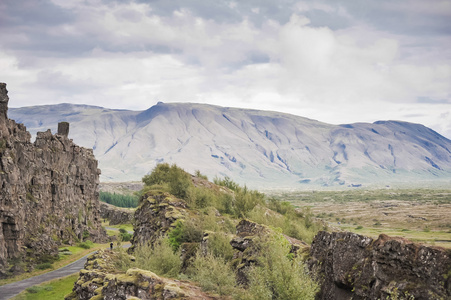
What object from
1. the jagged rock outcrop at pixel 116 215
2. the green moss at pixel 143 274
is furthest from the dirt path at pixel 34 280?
the jagged rock outcrop at pixel 116 215

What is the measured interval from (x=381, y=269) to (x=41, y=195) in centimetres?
8401

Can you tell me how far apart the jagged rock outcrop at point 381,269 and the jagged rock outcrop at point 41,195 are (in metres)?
63.2

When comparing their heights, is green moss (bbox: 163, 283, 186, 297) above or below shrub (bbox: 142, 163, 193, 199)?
below

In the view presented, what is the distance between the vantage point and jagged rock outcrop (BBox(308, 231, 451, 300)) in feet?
47.6

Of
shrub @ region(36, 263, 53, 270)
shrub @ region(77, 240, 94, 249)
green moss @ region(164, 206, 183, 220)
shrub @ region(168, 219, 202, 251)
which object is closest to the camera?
shrub @ region(168, 219, 202, 251)

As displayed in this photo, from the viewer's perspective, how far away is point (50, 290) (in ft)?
195

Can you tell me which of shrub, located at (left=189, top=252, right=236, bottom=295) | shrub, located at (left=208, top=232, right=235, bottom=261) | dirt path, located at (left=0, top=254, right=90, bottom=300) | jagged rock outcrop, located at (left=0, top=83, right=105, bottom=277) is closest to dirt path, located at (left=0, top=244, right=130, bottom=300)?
dirt path, located at (left=0, top=254, right=90, bottom=300)

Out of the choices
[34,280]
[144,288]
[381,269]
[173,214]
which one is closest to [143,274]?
[144,288]

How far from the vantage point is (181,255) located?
36.7m

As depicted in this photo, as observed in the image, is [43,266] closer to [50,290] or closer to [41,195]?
[50,290]

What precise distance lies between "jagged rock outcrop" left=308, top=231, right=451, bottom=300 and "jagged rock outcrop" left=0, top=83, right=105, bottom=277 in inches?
2490

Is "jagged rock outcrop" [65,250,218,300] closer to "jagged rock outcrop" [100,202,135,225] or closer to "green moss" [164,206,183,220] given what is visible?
"green moss" [164,206,183,220]

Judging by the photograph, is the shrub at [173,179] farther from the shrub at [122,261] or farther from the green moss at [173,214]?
the shrub at [122,261]

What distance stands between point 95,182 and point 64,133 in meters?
17.6
